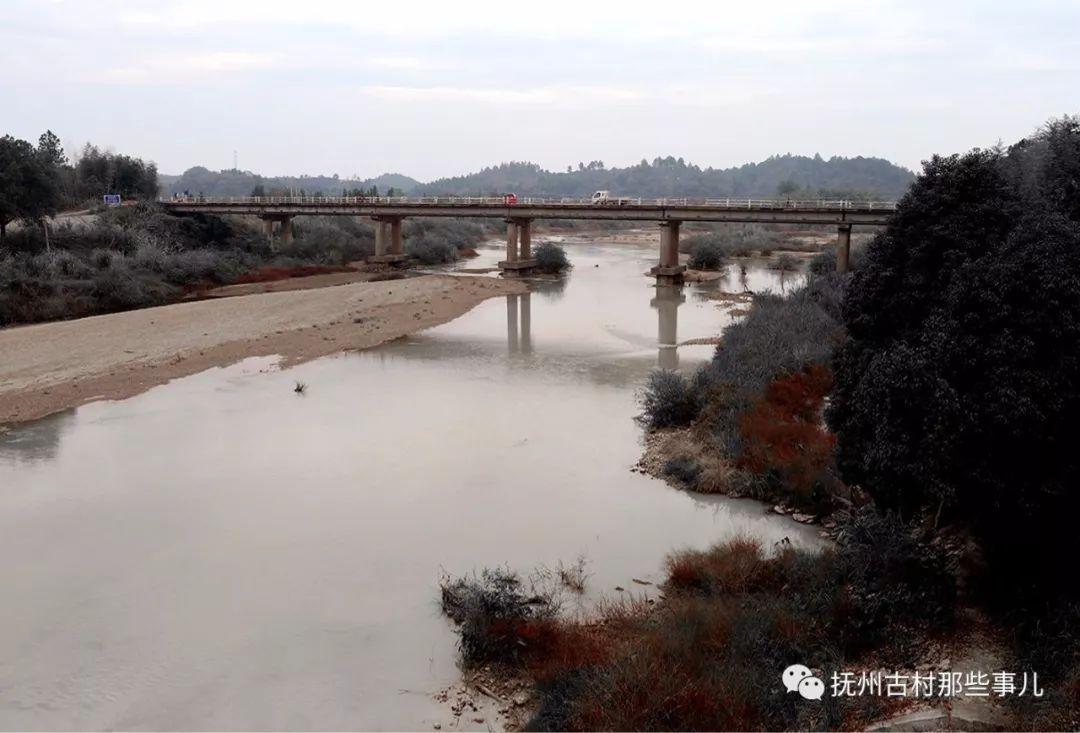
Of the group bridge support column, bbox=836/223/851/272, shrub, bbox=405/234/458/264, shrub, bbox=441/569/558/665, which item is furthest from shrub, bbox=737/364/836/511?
shrub, bbox=405/234/458/264

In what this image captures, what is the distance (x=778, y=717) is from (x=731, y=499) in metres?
7.86

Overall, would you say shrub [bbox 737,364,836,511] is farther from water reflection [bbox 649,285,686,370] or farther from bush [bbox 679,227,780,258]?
bush [bbox 679,227,780,258]

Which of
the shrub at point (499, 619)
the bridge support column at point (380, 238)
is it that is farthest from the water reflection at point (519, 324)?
the shrub at point (499, 619)

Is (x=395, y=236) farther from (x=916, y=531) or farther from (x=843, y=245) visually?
(x=916, y=531)

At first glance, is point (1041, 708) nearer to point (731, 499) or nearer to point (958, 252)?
point (958, 252)

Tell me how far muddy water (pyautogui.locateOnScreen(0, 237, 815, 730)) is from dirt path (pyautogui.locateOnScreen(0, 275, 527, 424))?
1.98 metres

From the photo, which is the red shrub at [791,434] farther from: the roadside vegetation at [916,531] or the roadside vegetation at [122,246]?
the roadside vegetation at [122,246]

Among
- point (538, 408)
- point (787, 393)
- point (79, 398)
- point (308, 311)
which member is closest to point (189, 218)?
point (308, 311)

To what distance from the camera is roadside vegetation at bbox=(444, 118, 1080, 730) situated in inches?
370

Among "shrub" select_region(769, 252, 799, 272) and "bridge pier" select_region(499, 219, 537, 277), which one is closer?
"bridge pier" select_region(499, 219, 537, 277)

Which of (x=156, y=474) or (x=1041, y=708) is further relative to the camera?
(x=156, y=474)

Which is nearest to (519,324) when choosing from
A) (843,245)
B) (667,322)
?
(667,322)

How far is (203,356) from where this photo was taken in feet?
100

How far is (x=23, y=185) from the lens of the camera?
156ft
